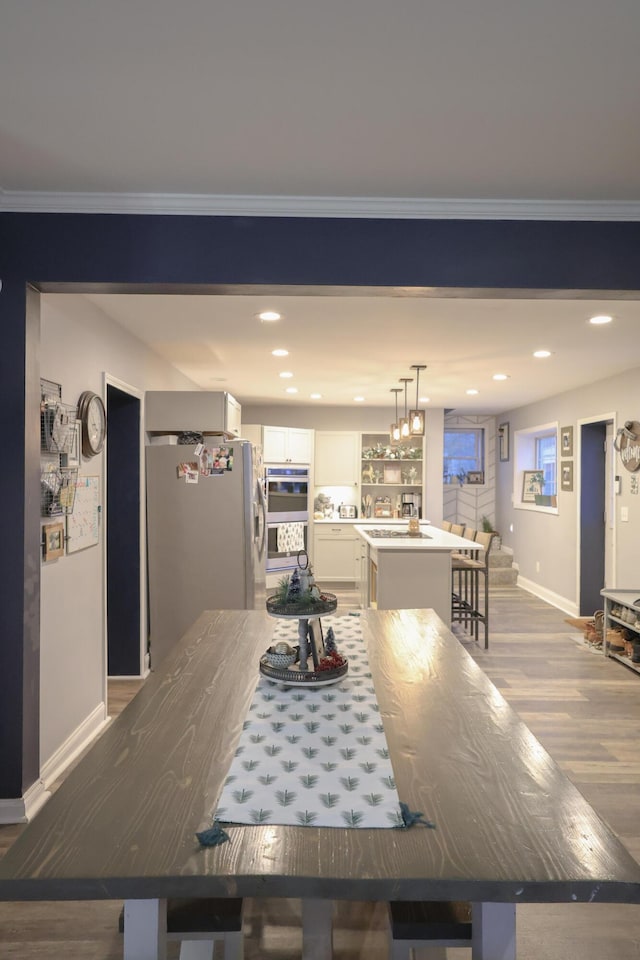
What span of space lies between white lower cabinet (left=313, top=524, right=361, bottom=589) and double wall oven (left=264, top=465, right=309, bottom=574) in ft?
1.79

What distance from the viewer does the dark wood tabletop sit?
1.04m

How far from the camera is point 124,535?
463 centimetres

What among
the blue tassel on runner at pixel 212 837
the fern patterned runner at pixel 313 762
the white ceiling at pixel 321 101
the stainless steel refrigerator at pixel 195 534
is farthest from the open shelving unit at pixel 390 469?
the blue tassel on runner at pixel 212 837

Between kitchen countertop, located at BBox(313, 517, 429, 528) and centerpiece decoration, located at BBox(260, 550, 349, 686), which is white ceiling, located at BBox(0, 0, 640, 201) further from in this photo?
kitchen countertop, located at BBox(313, 517, 429, 528)

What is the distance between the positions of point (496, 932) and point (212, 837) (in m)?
0.56

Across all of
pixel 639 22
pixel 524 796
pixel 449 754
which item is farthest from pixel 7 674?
pixel 639 22

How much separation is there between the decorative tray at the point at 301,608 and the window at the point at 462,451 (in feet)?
27.9

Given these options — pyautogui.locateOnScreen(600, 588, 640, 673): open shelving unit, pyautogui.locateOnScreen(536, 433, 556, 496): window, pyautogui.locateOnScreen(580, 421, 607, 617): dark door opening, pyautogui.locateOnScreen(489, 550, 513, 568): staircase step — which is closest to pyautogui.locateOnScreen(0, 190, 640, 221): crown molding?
pyautogui.locateOnScreen(600, 588, 640, 673): open shelving unit

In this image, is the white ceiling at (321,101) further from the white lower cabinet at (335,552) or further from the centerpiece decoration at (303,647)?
the white lower cabinet at (335,552)

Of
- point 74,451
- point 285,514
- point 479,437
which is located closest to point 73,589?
point 74,451

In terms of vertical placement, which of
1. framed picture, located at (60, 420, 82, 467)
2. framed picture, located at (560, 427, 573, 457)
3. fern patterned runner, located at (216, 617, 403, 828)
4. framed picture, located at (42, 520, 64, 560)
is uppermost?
framed picture, located at (560, 427, 573, 457)

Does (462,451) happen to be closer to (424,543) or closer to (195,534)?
(424,543)

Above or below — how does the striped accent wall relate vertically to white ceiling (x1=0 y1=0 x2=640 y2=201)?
below

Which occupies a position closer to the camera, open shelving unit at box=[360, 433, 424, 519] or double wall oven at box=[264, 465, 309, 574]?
double wall oven at box=[264, 465, 309, 574]
